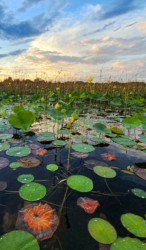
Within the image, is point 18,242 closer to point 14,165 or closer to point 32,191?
point 32,191

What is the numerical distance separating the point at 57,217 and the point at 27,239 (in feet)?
1.30

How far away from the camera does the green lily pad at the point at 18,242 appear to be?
1192mm

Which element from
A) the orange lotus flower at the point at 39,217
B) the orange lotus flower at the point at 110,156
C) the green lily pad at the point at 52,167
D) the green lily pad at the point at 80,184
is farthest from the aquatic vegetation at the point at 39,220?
the orange lotus flower at the point at 110,156

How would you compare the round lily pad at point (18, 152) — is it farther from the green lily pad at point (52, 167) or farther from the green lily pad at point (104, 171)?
the green lily pad at point (104, 171)

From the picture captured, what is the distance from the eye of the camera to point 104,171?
2.32m

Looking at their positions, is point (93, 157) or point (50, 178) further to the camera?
point (93, 157)

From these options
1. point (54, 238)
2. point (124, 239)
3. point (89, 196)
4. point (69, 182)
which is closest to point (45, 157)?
point (69, 182)

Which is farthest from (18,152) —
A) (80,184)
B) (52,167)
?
(80,184)

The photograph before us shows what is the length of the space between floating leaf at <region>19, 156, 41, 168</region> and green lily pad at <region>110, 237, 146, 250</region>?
4.39ft

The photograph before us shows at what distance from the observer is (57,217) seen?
1611 millimetres

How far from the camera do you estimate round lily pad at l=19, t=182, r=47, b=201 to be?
179cm

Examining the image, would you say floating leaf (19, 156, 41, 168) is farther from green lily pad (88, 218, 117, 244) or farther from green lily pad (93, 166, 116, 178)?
green lily pad (88, 218, 117, 244)

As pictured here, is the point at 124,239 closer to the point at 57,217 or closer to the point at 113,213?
the point at 113,213

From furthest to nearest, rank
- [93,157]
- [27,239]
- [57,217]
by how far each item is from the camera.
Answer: [93,157] → [57,217] → [27,239]
